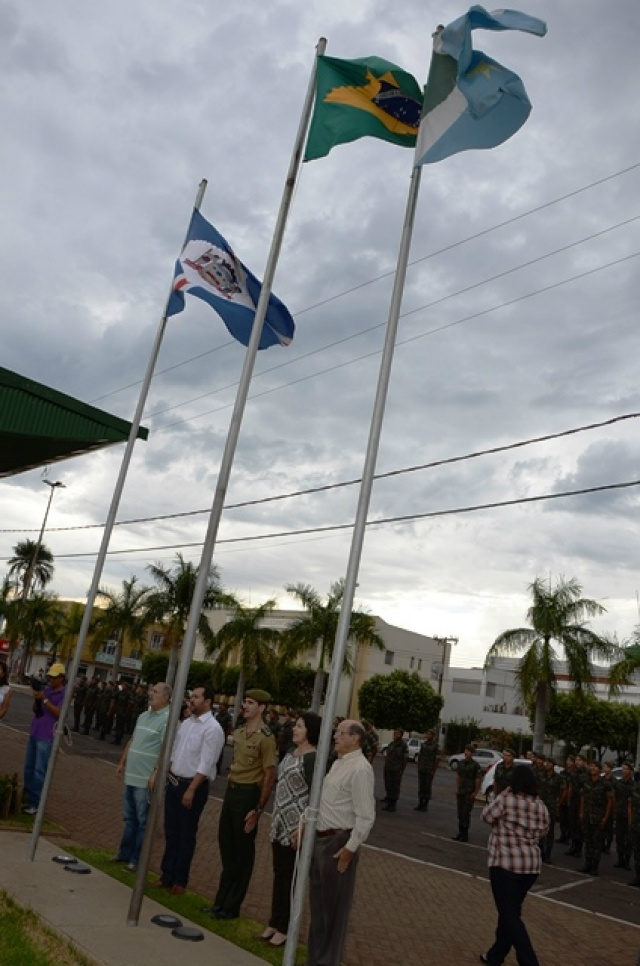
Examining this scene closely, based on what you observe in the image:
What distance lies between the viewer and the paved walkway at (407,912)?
22.5 feet

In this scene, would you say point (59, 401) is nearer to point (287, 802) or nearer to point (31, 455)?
point (31, 455)

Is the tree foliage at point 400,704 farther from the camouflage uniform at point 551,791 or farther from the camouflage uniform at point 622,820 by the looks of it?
the camouflage uniform at point 622,820

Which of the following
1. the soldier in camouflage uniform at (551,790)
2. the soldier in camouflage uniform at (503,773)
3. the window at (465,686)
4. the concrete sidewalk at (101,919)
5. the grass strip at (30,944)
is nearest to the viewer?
the grass strip at (30,944)

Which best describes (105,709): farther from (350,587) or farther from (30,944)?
(350,587)

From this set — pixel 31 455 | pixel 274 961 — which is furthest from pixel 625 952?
pixel 31 455

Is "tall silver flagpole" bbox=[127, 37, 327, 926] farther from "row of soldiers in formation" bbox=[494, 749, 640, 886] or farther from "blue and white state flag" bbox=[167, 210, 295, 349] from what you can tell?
"row of soldiers in formation" bbox=[494, 749, 640, 886]

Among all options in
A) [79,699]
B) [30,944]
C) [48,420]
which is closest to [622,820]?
[48,420]

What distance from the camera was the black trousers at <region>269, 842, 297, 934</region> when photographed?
6.40 m

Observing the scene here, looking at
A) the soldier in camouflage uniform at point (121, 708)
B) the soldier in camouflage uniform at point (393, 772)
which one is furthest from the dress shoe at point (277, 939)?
the soldier in camouflage uniform at point (121, 708)

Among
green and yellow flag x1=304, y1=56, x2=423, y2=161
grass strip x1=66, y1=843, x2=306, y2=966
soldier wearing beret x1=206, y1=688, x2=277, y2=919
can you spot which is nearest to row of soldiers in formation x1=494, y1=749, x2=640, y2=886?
grass strip x1=66, y1=843, x2=306, y2=966

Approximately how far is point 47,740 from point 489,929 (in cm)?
565

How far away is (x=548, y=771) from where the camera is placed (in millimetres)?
16984

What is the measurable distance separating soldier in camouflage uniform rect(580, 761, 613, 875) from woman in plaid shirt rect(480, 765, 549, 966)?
8.31 m

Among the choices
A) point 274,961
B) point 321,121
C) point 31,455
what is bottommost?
point 274,961
